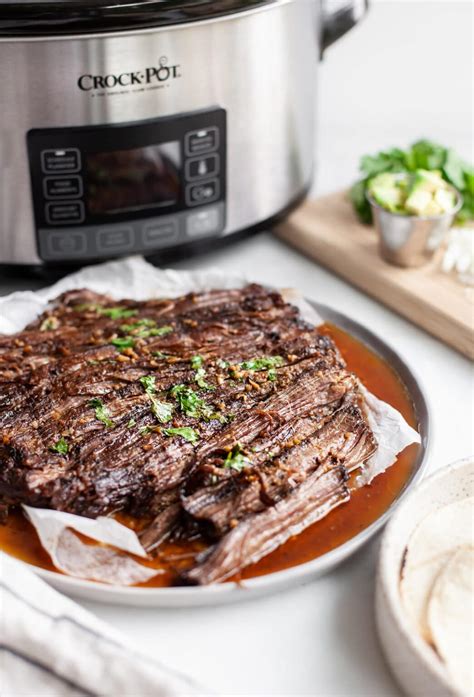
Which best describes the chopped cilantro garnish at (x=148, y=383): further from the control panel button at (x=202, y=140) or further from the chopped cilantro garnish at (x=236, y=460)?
the control panel button at (x=202, y=140)

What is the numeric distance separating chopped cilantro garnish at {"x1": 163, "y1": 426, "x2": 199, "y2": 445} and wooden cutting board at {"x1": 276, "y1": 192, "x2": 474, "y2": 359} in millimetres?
799

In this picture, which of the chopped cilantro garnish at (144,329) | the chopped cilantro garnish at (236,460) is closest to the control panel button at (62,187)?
the chopped cilantro garnish at (144,329)

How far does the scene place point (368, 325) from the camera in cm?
220

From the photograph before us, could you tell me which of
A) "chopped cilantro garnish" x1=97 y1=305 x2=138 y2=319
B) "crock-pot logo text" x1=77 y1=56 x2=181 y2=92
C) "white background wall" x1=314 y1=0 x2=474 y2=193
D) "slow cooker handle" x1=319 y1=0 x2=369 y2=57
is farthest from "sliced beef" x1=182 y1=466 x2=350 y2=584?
"white background wall" x1=314 y1=0 x2=474 y2=193

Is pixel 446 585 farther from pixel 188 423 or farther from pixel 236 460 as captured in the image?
pixel 188 423

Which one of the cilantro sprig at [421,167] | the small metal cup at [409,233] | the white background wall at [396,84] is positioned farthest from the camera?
the white background wall at [396,84]

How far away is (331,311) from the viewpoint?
218 cm

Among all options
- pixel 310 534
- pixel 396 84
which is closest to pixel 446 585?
pixel 310 534

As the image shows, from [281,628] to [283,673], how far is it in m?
0.09

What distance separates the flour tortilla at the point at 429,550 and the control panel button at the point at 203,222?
3.33 feet

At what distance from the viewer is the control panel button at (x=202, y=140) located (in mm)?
2055

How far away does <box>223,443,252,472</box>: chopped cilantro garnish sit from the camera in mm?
1569

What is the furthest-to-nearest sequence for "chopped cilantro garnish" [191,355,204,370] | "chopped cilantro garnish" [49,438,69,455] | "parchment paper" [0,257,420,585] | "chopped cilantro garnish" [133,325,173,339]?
1. "chopped cilantro garnish" [133,325,173,339]
2. "chopped cilantro garnish" [191,355,204,370]
3. "chopped cilantro garnish" [49,438,69,455]
4. "parchment paper" [0,257,420,585]

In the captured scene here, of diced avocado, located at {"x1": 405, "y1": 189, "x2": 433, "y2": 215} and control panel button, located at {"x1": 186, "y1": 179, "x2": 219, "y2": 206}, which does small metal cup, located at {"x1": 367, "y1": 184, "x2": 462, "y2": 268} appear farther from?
control panel button, located at {"x1": 186, "y1": 179, "x2": 219, "y2": 206}
